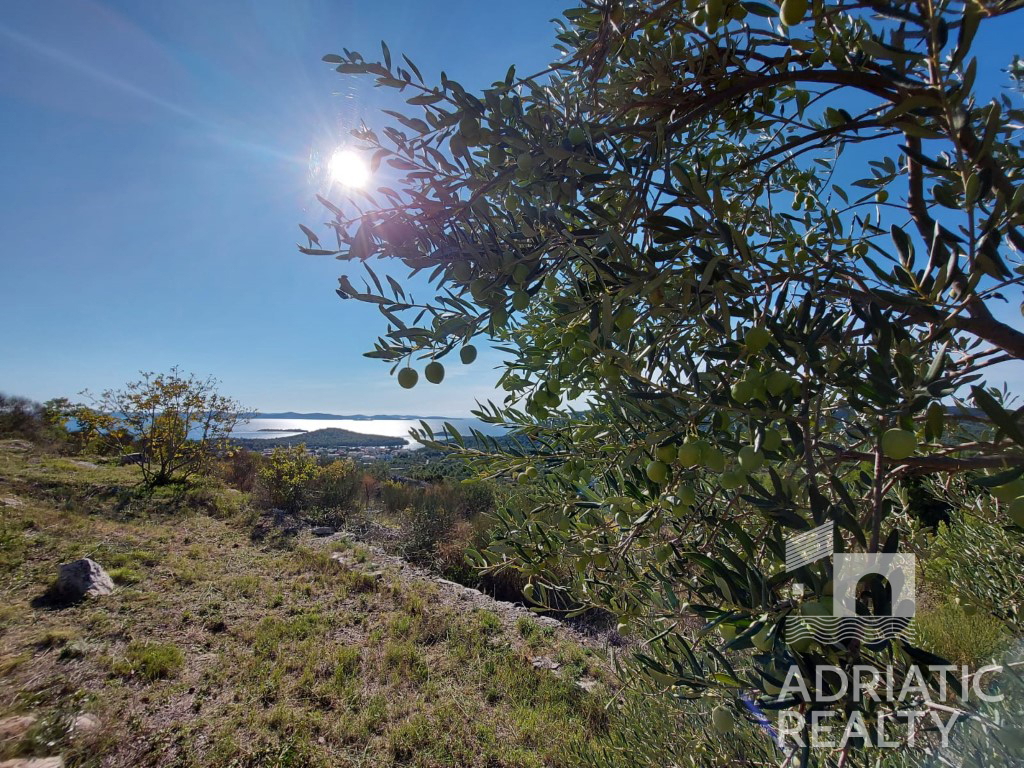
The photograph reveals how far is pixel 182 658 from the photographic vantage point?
453 cm

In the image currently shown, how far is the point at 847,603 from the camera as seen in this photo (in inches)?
28.2

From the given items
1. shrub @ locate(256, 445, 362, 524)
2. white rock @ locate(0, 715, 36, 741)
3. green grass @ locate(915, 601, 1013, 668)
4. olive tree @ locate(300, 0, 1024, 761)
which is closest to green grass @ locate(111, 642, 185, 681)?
white rock @ locate(0, 715, 36, 741)

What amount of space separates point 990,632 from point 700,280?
4958 millimetres

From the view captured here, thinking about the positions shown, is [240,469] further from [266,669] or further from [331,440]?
[266,669]

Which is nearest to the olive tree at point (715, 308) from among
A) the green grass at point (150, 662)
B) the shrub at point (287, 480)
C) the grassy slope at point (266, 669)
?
the grassy slope at point (266, 669)

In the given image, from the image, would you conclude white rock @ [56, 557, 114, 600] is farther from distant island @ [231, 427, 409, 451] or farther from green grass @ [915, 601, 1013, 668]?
distant island @ [231, 427, 409, 451]

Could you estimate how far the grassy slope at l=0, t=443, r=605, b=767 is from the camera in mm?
3512

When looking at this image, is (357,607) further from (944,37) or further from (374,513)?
(944,37)

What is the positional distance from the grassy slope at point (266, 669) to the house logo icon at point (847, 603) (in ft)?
11.6

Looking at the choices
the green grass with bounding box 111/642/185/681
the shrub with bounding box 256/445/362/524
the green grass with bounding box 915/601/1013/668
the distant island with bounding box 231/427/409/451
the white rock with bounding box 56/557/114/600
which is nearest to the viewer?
the green grass with bounding box 915/601/1013/668

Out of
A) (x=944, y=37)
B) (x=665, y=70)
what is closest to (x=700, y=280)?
(x=944, y=37)

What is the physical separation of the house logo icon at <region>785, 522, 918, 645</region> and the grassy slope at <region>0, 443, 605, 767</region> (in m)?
3.53

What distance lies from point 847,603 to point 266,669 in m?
5.52

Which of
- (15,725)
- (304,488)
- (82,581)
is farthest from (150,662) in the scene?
(304,488)
